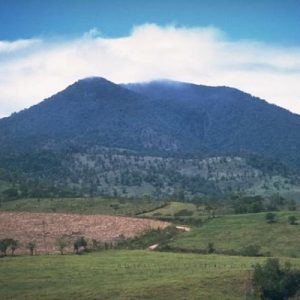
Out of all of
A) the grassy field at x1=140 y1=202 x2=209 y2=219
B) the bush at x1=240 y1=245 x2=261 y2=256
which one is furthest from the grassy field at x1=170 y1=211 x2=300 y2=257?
the grassy field at x1=140 y1=202 x2=209 y2=219

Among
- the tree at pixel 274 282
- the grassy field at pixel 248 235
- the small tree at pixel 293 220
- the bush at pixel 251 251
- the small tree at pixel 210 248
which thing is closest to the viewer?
the tree at pixel 274 282

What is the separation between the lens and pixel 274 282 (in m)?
84.4

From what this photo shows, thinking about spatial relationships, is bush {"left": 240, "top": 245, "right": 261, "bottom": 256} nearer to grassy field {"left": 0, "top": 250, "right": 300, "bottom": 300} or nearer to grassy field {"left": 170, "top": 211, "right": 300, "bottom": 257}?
grassy field {"left": 170, "top": 211, "right": 300, "bottom": 257}

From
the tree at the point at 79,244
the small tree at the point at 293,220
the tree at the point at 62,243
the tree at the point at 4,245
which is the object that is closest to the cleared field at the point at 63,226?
the tree at the point at 62,243

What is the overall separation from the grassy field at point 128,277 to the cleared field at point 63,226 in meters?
29.3

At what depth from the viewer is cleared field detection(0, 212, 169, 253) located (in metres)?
138

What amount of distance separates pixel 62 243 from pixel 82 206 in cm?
5540

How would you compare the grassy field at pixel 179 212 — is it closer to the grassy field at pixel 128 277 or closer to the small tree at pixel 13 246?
the small tree at pixel 13 246

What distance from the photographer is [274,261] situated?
87.3 m

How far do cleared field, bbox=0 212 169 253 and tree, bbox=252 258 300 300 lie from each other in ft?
179

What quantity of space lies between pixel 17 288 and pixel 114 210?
96277 mm

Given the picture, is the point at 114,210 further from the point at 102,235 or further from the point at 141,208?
the point at 102,235

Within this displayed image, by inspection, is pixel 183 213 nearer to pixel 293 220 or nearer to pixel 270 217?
pixel 270 217

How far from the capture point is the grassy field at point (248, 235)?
11562 centimetres
